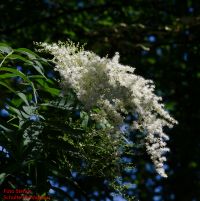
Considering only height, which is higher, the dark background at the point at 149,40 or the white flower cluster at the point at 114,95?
the dark background at the point at 149,40

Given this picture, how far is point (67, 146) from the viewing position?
2.51m

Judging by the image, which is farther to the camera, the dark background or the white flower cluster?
the dark background

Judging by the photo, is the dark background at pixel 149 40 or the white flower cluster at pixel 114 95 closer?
the white flower cluster at pixel 114 95

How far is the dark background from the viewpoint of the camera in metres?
6.59

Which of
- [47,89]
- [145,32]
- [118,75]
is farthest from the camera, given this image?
[145,32]

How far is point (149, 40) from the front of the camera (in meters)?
7.88

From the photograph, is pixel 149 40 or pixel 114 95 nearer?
pixel 114 95

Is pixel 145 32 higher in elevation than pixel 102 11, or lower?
lower

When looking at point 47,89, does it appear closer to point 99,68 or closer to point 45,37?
point 99,68

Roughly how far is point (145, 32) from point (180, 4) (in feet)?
7.23

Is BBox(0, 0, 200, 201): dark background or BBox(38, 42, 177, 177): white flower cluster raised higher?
BBox(0, 0, 200, 201): dark background

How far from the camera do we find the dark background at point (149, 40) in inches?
260

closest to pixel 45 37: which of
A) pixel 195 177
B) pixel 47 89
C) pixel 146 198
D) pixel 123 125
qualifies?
pixel 146 198

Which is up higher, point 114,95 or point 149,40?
point 149,40
